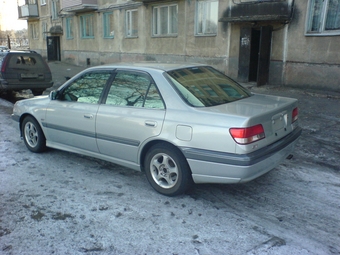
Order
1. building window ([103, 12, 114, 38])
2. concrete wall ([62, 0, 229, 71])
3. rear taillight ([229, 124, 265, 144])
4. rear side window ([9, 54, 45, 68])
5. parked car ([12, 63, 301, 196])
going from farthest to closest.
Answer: building window ([103, 12, 114, 38]) → concrete wall ([62, 0, 229, 71]) → rear side window ([9, 54, 45, 68]) → parked car ([12, 63, 301, 196]) → rear taillight ([229, 124, 265, 144])

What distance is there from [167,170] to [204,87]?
3.76 ft

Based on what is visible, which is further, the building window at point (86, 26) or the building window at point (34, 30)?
the building window at point (34, 30)

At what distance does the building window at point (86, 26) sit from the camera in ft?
72.6

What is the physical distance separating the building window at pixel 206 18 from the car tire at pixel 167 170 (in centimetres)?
1134

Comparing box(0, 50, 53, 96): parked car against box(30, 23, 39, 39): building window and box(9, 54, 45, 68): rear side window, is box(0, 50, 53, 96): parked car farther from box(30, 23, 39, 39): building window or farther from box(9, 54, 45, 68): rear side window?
box(30, 23, 39, 39): building window

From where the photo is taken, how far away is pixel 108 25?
67.4 ft

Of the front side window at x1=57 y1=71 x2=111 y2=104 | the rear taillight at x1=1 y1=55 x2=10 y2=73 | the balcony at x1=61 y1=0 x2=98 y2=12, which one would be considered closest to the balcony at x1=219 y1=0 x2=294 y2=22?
the rear taillight at x1=1 y1=55 x2=10 y2=73

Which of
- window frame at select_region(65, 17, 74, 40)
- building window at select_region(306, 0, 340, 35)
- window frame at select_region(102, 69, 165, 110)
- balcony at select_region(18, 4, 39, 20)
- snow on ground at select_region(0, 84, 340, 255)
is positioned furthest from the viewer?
balcony at select_region(18, 4, 39, 20)

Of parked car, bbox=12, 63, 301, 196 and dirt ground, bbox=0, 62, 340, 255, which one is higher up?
parked car, bbox=12, 63, 301, 196

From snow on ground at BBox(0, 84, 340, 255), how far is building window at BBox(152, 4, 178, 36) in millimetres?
12441

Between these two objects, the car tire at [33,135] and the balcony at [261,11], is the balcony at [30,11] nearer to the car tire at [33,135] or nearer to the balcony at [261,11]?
the balcony at [261,11]

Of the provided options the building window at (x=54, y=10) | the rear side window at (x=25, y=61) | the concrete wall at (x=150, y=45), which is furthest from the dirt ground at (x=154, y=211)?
the building window at (x=54, y=10)

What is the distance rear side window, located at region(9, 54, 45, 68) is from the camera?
1032 cm

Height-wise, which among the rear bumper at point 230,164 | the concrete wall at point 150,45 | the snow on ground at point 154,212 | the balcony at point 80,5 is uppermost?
the balcony at point 80,5
